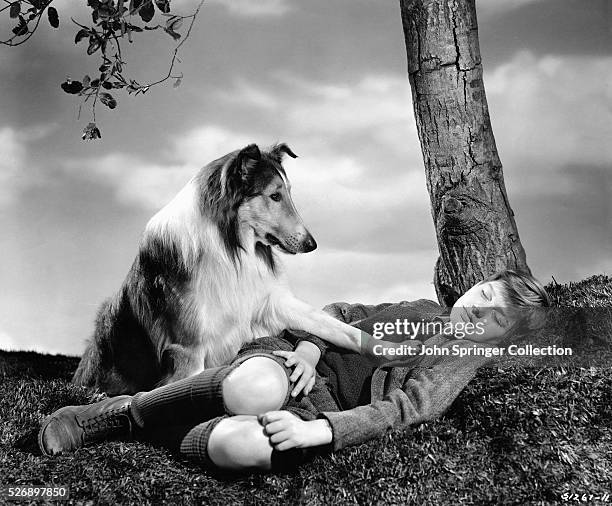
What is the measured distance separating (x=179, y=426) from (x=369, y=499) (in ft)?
2.21

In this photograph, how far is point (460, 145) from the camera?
343 centimetres

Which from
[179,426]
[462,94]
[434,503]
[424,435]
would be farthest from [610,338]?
[179,426]

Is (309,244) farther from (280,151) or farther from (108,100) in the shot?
(108,100)

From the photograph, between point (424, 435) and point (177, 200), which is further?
point (177, 200)

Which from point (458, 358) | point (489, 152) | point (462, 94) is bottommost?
point (458, 358)

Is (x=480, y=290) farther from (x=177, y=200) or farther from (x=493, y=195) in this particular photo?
(x=177, y=200)

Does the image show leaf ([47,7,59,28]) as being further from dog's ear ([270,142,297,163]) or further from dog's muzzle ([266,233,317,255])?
dog's muzzle ([266,233,317,255])

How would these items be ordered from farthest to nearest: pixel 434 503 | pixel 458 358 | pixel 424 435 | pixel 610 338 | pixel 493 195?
pixel 493 195 → pixel 610 338 → pixel 458 358 → pixel 424 435 → pixel 434 503

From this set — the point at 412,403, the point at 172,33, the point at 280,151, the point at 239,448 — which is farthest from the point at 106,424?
the point at 172,33

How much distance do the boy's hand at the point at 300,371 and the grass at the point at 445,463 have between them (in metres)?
0.29

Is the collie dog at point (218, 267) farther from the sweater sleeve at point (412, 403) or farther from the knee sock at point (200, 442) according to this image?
the knee sock at point (200, 442)

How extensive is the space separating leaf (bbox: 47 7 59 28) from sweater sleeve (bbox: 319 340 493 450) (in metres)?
Answer: 2.22

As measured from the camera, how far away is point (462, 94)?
3.43 meters

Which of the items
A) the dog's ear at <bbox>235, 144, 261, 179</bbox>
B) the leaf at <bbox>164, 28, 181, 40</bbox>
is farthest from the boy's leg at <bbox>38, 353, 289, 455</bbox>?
the leaf at <bbox>164, 28, 181, 40</bbox>
